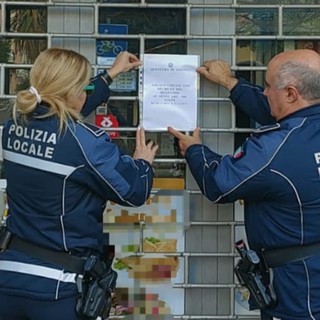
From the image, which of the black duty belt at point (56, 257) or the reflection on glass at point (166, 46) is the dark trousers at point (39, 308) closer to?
the black duty belt at point (56, 257)

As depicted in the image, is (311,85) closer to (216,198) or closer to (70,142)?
(216,198)

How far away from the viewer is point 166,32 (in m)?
3.36

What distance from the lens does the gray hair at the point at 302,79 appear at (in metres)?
2.56

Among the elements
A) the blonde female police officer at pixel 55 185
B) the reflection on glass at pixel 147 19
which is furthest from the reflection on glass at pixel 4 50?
the blonde female police officer at pixel 55 185

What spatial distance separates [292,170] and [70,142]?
0.83m

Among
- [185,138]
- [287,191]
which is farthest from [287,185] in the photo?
[185,138]

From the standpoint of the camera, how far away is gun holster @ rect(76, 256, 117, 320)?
251 centimetres

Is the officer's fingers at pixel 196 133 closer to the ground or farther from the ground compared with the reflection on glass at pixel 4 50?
closer to the ground

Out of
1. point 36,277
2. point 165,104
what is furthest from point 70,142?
point 165,104

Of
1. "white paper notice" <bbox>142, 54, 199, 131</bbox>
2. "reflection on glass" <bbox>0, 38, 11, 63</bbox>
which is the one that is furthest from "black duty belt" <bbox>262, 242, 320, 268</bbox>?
"reflection on glass" <bbox>0, 38, 11, 63</bbox>

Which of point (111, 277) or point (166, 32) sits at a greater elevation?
point (166, 32)

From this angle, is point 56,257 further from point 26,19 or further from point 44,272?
point 26,19

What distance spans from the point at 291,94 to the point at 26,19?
1.49 m

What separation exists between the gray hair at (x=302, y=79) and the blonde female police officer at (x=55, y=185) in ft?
2.23
